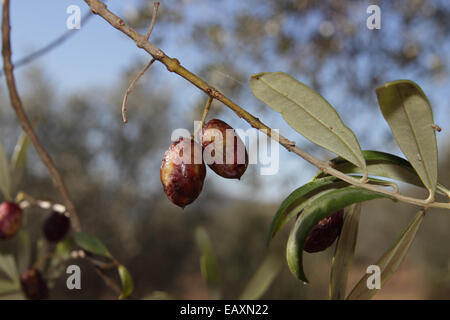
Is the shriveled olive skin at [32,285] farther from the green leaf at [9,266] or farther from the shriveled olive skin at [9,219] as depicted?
the green leaf at [9,266]


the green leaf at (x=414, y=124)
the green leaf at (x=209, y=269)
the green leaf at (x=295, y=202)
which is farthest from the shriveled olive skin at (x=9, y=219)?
the green leaf at (x=414, y=124)

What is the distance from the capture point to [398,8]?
381 cm

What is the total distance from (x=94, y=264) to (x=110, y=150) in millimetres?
9409

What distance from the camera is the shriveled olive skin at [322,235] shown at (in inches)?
20.1

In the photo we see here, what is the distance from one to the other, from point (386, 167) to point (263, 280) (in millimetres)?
636

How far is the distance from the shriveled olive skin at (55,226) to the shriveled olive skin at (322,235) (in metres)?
0.72

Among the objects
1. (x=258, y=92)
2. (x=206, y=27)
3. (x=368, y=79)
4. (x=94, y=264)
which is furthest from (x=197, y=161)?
(x=368, y=79)

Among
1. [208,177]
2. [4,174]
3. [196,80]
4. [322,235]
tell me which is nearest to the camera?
[196,80]

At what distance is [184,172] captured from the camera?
1.62ft

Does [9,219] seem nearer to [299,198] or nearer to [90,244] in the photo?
[90,244]

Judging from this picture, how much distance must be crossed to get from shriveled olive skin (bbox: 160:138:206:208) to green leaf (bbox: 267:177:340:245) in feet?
0.35

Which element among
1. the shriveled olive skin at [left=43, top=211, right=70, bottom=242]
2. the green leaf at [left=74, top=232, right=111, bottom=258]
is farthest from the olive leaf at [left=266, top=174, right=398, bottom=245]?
the shriveled olive skin at [left=43, top=211, right=70, bottom=242]

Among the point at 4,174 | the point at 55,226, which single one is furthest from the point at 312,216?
the point at 4,174

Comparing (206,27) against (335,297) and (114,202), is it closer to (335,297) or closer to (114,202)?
(335,297)
